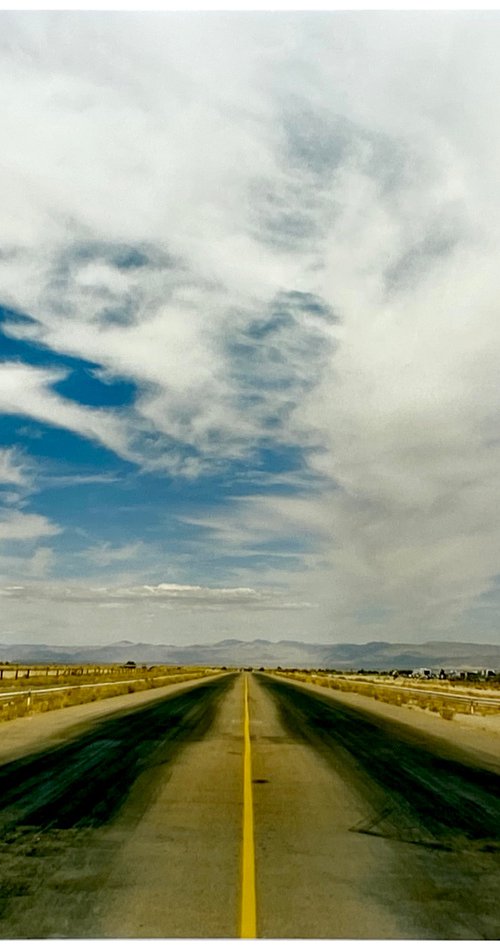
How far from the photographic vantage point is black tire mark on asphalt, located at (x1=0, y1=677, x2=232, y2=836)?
10.5m

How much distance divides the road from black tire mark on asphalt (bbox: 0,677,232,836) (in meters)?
0.04

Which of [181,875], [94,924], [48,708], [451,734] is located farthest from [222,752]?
[48,708]

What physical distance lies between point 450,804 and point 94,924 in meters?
6.94

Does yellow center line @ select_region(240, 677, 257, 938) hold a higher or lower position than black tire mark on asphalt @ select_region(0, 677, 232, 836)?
lower

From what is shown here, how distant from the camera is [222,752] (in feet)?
59.0

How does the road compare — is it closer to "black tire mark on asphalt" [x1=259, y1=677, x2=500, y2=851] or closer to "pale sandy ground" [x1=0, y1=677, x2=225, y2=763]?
"black tire mark on asphalt" [x1=259, y1=677, x2=500, y2=851]

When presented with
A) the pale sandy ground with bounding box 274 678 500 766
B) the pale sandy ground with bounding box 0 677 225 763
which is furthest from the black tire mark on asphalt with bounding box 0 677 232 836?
the pale sandy ground with bounding box 274 678 500 766

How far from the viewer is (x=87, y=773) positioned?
14.1 m

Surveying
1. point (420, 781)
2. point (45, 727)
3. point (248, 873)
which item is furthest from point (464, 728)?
point (248, 873)

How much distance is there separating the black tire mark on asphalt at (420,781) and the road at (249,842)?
57mm

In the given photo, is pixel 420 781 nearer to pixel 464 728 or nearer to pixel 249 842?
pixel 249 842

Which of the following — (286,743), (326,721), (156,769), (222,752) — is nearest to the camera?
(156,769)

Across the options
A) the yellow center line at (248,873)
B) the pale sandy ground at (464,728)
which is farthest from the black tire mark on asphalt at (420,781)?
the yellow center line at (248,873)

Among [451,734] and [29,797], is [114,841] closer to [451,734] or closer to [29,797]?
[29,797]
